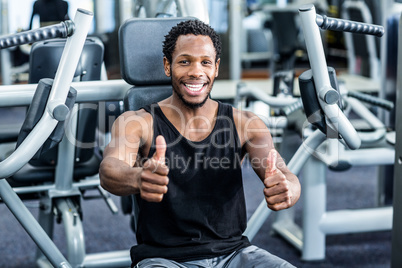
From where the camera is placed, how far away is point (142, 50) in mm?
1745

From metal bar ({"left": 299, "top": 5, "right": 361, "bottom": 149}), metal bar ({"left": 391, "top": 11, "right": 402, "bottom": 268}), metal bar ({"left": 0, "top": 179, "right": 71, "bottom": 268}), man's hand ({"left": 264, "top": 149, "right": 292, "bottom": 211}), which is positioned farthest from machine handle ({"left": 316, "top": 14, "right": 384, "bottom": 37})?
metal bar ({"left": 0, "top": 179, "right": 71, "bottom": 268})

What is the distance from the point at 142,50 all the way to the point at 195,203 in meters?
0.55

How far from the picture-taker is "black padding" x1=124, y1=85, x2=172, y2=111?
175cm

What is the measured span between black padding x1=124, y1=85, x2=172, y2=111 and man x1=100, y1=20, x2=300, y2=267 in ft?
0.72

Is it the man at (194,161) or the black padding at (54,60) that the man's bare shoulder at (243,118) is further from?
the black padding at (54,60)

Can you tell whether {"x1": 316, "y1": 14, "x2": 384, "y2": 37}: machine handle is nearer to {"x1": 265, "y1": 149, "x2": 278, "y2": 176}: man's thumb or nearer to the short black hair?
the short black hair

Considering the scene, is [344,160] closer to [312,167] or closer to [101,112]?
[312,167]

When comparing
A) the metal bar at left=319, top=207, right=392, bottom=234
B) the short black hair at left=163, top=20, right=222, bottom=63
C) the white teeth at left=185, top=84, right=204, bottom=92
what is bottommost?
the metal bar at left=319, top=207, right=392, bottom=234

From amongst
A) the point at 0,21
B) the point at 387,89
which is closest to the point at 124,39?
the point at 387,89

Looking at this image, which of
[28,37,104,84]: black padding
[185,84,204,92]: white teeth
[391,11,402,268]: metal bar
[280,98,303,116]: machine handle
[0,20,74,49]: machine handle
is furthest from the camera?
[280,98,303,116]: machine handle

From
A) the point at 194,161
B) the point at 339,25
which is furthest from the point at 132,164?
the point at 339,25

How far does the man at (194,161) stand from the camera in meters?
1.44

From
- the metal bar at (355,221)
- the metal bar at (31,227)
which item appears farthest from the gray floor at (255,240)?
the metal bar at (31,227)

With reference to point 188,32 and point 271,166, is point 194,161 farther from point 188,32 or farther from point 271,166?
point 188,32
